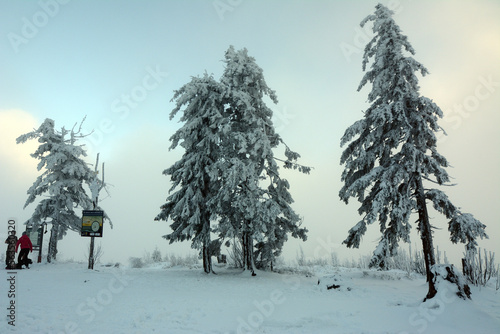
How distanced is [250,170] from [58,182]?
619 inches

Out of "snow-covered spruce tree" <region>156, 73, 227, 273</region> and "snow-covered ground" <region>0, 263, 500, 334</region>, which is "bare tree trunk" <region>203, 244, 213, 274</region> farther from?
"snow-covered ground" <region>0, 263, 500, 334</region>

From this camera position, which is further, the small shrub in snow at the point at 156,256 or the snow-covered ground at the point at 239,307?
the small shrub in snow at the point at 156,256

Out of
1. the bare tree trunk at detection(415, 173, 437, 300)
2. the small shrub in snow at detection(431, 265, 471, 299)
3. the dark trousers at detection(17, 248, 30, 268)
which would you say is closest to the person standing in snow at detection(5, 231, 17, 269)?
the dark trousers at detection(17, 248, 30, 268)

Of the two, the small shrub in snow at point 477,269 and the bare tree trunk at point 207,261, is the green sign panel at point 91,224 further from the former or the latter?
the small shrub in snow at point 477,269

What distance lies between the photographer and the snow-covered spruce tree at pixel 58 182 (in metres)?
22.4

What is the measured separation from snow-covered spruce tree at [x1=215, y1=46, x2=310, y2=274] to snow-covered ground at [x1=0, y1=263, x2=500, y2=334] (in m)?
3.19

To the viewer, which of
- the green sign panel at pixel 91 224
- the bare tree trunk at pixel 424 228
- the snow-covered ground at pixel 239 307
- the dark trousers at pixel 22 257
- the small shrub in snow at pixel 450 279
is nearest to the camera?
the snow-covered ground at pixel 239 307

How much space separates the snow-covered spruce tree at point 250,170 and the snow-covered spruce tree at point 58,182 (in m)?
13.0

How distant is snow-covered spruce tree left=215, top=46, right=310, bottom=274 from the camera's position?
15750 millimetres

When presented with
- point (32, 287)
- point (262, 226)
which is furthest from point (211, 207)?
point (32, 287)

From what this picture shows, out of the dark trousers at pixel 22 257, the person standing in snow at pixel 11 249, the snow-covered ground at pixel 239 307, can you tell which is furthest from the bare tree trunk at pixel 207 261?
the dark trousers at pixel 22 257

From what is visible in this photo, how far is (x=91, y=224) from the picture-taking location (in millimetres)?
17891

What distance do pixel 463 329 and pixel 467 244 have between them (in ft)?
22.7

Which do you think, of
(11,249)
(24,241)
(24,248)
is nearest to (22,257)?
(24,248)
